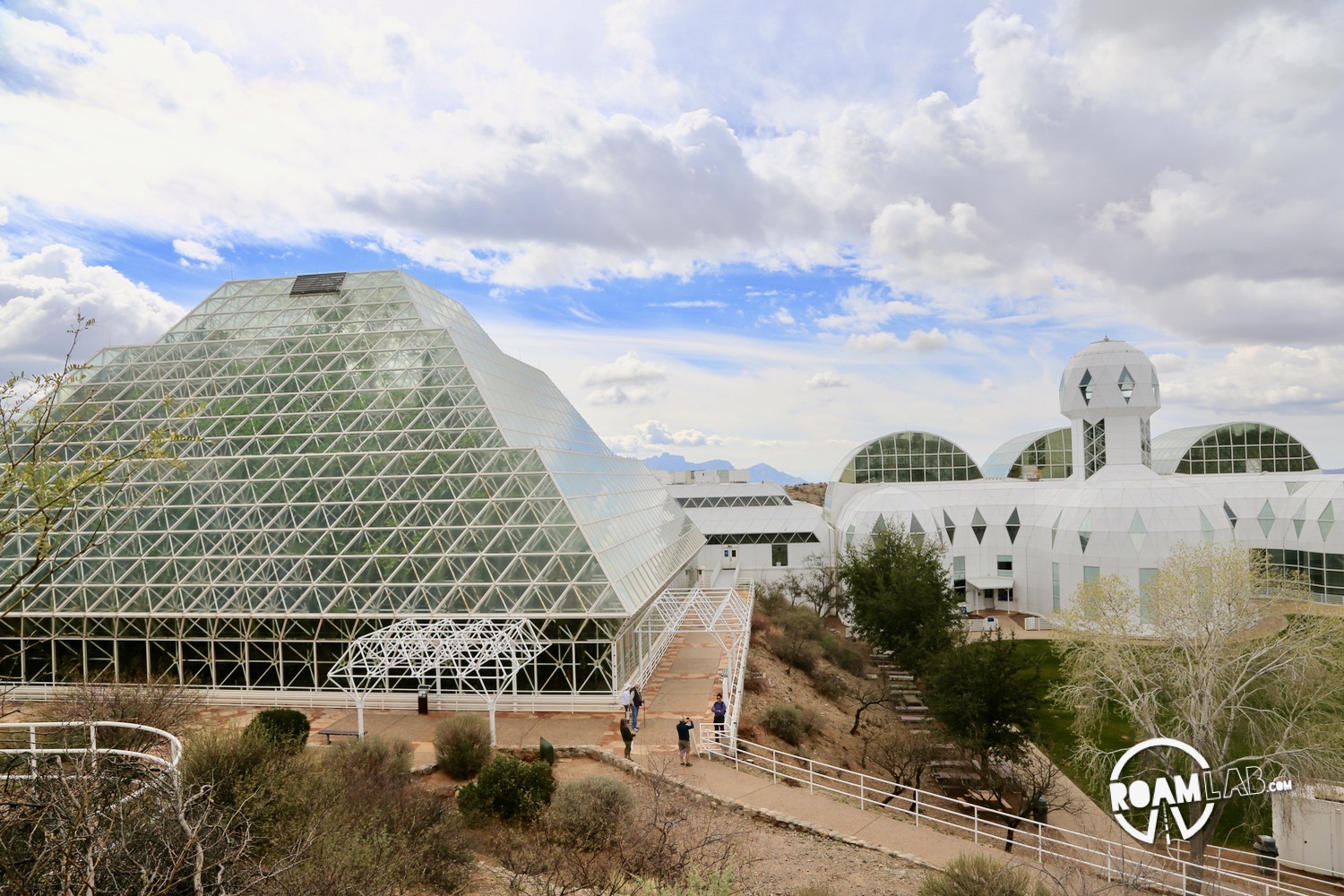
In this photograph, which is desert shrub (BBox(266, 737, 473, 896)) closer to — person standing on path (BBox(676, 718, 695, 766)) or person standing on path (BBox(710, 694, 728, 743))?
person standing on path (BBox(676, 718, 695, 766))

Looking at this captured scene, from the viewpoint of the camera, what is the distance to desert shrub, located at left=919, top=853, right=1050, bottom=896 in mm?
12352

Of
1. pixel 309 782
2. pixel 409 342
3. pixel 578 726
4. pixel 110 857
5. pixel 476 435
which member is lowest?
pixel 578 726

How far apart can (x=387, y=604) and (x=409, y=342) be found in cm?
1302

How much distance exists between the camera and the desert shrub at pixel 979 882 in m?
12.4

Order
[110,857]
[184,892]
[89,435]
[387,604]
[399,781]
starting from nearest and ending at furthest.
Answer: [110,857]
[184,892]
[399,781]
[387,604]
[89,435]

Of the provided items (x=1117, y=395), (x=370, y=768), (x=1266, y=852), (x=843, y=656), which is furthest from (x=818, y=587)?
(x=370, y=768)

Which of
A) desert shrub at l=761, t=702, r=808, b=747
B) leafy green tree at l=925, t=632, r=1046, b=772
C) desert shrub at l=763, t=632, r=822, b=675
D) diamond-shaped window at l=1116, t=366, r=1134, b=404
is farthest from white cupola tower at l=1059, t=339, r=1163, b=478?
desert shrub at l=761, t=702, r=808, b=747

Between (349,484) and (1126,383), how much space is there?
49.3 m

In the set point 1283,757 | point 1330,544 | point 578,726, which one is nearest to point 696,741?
point 578,726

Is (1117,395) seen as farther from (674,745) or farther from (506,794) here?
(506,794)

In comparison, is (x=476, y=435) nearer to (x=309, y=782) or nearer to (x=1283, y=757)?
(x=309, y=782)

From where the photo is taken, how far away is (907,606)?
115 ft

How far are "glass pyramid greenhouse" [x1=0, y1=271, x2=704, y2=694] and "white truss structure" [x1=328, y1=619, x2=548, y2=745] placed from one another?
0.64 meters

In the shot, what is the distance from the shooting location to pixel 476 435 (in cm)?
2867
